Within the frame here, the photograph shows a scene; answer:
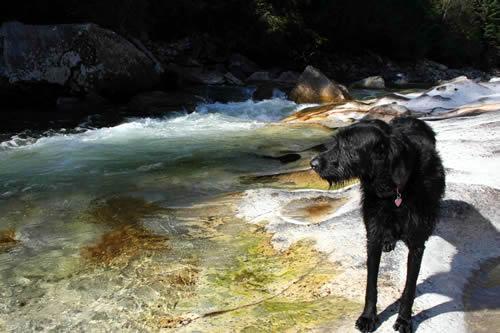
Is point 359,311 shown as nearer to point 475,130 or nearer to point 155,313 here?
point 155,313

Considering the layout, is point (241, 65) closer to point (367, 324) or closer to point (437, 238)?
point (437, 238)

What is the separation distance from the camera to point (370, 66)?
39281 millimetres

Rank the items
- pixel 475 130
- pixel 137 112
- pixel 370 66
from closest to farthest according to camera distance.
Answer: pixel 475 130
pixel 137 112
pixel 370 66

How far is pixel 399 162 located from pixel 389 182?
0.51 feet

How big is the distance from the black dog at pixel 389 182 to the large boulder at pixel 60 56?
15.8 m

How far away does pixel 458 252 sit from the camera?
475cm

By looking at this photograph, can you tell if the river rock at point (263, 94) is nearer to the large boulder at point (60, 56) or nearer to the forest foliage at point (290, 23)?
the large boulder at point (60, 56)

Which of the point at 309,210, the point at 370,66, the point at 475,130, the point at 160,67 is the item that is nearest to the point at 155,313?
the point at 309,210

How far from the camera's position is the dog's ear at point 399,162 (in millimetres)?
3305

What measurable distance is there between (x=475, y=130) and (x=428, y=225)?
5.35 meters

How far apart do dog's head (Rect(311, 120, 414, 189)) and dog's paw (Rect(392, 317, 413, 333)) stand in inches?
40.2

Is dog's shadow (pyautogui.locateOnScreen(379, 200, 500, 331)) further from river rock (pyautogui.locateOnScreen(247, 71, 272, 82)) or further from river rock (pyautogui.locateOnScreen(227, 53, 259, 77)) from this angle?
river rock (pyautogui.locateOnScreen(227, 53, 259, 77))

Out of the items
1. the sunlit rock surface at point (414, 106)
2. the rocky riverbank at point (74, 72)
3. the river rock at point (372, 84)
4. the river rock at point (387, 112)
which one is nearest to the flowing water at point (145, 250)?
the river rock at point (387, 112)

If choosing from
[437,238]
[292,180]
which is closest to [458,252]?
[437,238]
